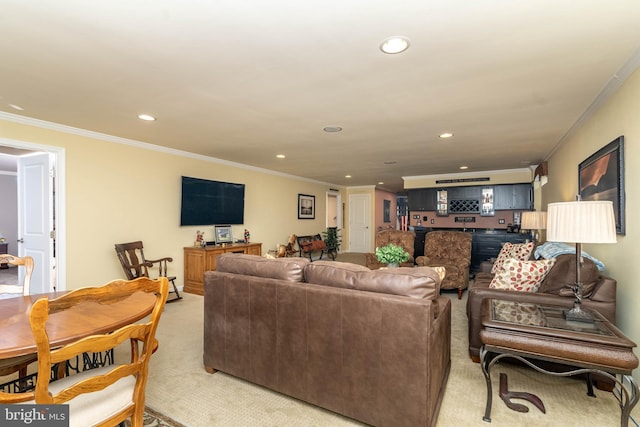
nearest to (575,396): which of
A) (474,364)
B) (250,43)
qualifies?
(474,364)

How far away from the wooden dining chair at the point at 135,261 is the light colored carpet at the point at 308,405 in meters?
1.69

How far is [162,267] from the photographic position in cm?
479

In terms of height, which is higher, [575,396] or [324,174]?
[324,174]

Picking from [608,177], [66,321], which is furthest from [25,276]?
[608,177]

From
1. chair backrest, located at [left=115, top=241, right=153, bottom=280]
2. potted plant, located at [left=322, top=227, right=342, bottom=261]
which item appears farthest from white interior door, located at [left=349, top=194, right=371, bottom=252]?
chair backrest, located at [left=115, top=241, right=153, bottom=280]

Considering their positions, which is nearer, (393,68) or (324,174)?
(393,68)

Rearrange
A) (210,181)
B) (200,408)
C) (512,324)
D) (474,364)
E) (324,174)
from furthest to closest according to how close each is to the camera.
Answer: (324,174), (210,181), (474,364), (200,408), (512,324)

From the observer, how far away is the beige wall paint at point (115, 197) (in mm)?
3762

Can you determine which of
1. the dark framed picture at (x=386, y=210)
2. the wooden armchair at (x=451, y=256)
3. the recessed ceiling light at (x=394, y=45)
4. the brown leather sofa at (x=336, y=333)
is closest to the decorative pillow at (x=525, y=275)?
the brown leather sofa at (x=336, y=333)

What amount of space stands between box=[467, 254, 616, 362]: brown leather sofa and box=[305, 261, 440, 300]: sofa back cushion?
1063 mm

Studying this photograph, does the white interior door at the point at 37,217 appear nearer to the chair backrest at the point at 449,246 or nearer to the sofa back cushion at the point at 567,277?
the sofa back cushion at the point at 567,277

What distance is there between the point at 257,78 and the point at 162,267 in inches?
143

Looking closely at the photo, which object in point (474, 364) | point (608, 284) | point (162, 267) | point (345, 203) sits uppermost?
point (345, 203)

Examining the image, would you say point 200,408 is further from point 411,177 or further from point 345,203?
point 345,203
